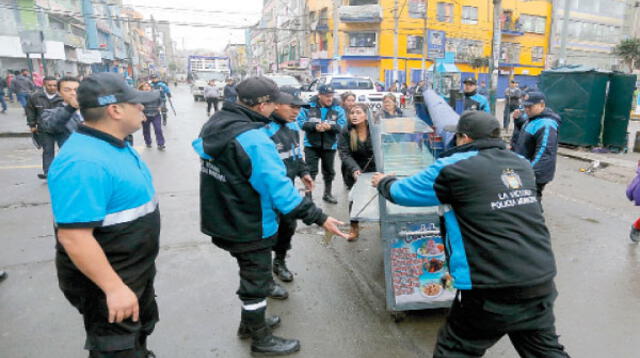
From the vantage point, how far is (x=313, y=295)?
3789mm

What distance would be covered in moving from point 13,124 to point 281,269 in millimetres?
14457

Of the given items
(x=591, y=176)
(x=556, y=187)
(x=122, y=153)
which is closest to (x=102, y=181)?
(x=122, y=153)

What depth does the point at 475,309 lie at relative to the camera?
2055mm

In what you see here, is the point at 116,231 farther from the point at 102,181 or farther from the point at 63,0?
the point at 63,0

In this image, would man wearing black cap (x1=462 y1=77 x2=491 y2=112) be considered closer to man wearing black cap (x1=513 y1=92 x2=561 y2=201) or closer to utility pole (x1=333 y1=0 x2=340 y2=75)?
man wearing black cap (x1=513 y1=92 x2=561 y2=201)

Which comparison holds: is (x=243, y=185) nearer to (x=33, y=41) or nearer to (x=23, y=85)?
(x=33, y=41)

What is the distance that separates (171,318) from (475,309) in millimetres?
2452

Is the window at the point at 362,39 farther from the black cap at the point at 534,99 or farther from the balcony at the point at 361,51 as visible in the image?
the black cap at the point at 534,99

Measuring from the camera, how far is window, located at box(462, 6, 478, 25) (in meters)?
37.1

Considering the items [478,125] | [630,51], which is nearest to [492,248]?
[478,125]

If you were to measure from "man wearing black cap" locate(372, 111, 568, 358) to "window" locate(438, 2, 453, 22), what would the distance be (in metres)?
37.8

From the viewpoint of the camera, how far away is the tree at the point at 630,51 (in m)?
26.4

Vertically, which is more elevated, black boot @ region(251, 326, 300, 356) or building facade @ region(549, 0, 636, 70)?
building facade @ region(549, 0, 636, 70)

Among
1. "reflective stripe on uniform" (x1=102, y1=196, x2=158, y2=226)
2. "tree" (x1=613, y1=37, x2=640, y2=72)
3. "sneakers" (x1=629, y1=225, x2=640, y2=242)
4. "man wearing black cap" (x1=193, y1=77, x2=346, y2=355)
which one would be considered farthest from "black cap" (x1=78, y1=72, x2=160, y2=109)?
"tree" (x1=613, y1=37, x2=640, y2=72)
